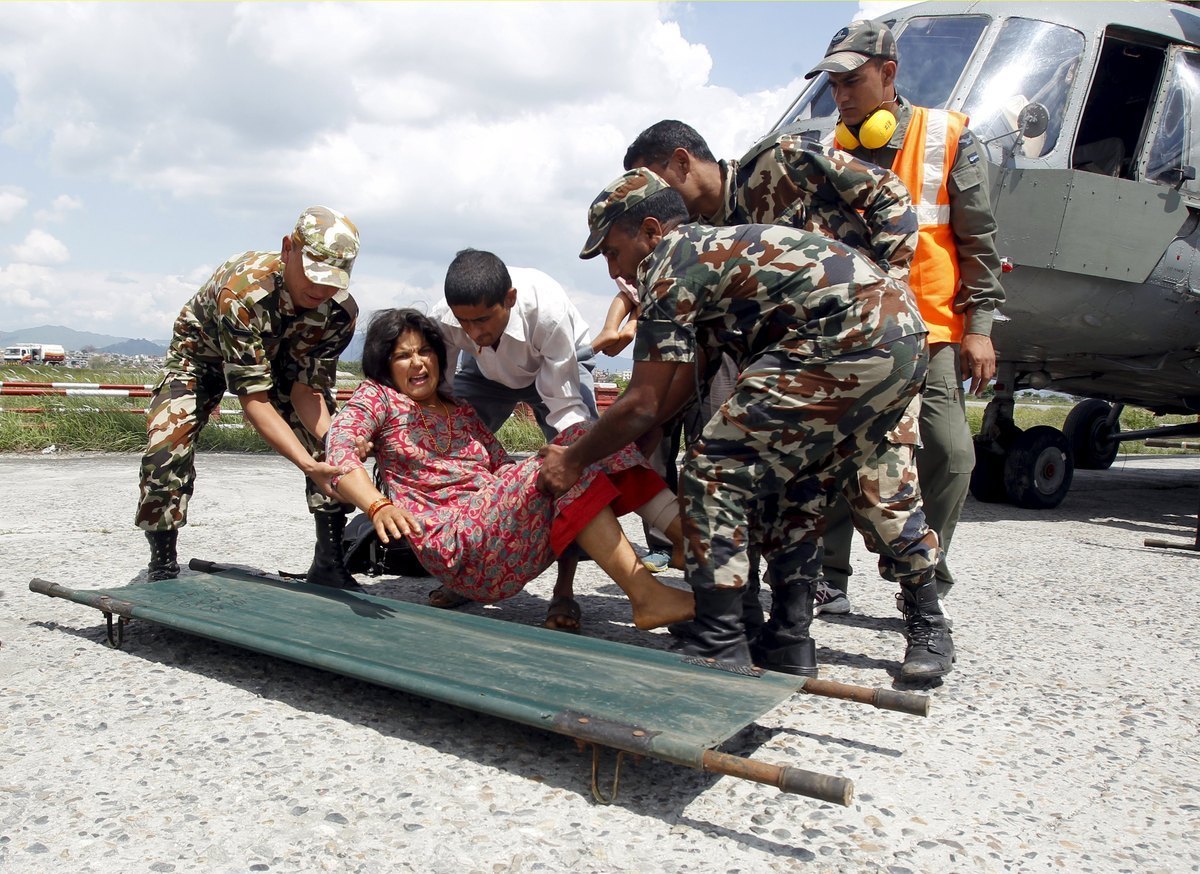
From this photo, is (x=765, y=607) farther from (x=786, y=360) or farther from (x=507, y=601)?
(x=786, y=360)

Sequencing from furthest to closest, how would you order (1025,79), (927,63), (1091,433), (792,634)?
(1091,433) → (927,63) → (1025,79) → (792,634)

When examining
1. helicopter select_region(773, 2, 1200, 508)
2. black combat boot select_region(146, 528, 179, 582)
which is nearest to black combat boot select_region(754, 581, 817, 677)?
black combat boot select_region(146, 528, 179, 582)

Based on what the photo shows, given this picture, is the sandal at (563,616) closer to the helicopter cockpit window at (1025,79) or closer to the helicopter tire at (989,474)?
the helicopter cockpit window at (1025,79)

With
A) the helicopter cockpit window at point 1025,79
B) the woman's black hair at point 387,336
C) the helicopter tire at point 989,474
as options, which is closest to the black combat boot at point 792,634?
the woman's black hair at point 387,336

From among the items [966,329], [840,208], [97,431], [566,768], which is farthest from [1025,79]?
[97,431]

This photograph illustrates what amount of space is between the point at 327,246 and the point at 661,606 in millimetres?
1731

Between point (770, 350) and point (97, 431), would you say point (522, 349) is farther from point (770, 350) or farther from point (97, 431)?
point (97, 431)

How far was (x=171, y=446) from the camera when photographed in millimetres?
3803

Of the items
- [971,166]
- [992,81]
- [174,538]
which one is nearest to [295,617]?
[174,538]

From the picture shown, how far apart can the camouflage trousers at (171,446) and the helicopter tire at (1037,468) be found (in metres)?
5.93

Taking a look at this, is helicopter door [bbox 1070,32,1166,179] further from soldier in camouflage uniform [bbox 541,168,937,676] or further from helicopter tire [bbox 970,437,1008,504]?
soldier in camouflage uniform [bbox 541,168,937,676]

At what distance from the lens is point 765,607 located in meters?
4.03

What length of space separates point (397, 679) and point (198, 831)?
581 mm

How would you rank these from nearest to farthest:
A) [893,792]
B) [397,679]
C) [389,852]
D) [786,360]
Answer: [389,852]
[893,792]
[397,679]
[786,360]
